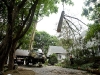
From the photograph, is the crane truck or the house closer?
the crane truck

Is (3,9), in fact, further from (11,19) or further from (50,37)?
(50,37)

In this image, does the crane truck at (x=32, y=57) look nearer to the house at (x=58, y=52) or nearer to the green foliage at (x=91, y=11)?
the green foliage at (x=91, y=11)

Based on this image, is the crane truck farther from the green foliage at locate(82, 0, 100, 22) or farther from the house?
the house

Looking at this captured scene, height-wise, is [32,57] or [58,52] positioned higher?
[58,52]

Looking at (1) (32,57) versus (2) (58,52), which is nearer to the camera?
(1) (32,57)

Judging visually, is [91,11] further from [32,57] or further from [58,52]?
[58,52]

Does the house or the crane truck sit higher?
the house

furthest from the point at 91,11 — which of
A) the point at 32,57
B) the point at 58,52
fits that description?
the point at 58,52

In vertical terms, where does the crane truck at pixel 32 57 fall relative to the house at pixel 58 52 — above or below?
below

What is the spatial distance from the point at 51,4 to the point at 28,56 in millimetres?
11857

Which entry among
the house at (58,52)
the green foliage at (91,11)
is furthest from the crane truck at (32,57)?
the house at (58,52)

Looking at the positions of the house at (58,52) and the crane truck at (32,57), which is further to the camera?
the house at (58,52)

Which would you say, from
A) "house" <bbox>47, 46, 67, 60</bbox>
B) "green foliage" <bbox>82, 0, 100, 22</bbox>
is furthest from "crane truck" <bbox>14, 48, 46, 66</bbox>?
"house" <bbox>47, 46, 67, 60</bbox>

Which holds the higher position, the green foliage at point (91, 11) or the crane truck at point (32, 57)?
the green foliage at point (91, 11)
